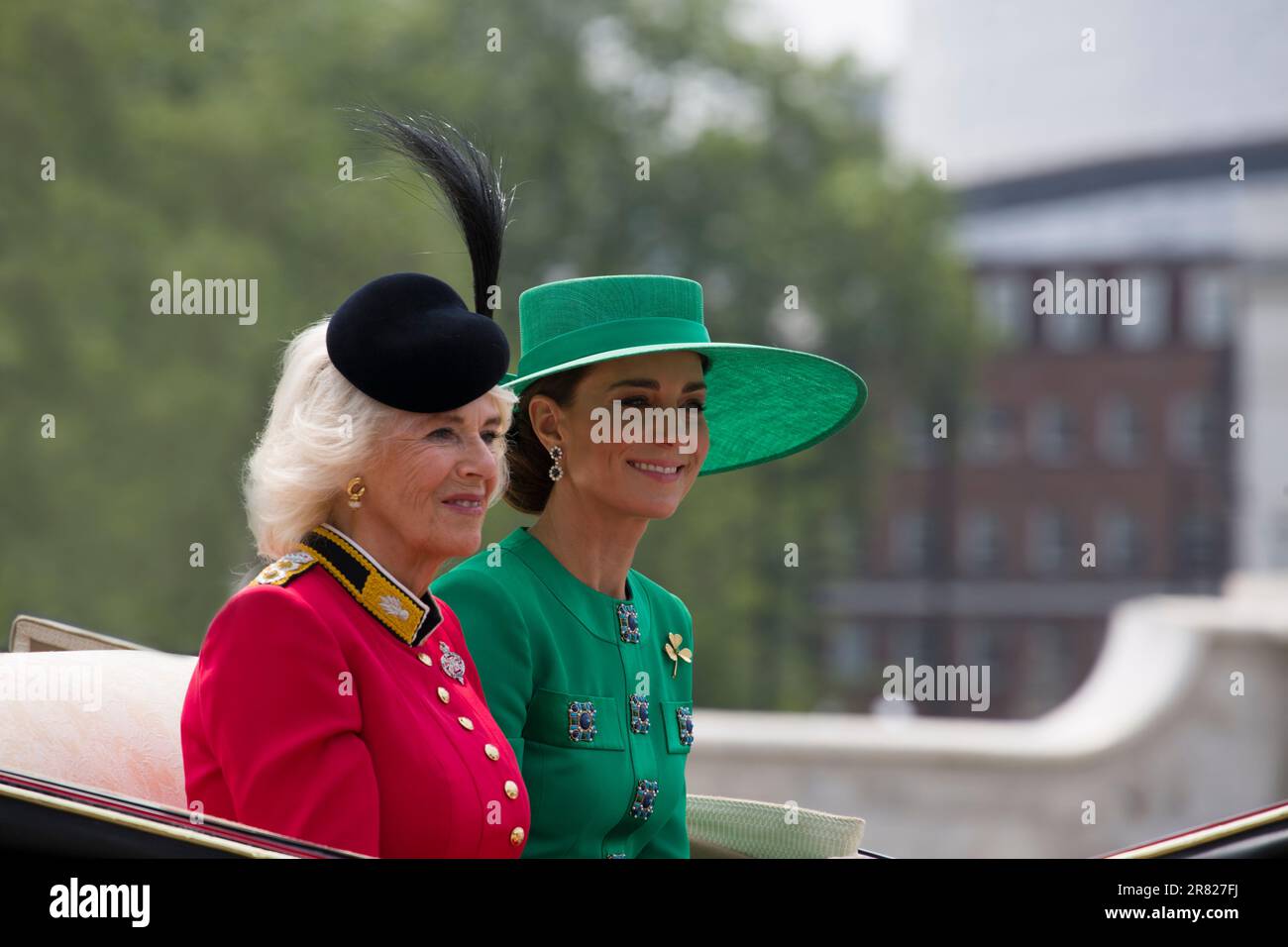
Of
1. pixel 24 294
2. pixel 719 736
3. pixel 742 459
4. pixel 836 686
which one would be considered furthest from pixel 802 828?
pixel 836 686

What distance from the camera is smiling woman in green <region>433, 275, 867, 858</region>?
2.99m

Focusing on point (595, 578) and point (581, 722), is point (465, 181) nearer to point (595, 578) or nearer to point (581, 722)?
point (595, 578)

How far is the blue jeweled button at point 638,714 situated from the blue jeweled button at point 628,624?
11 cm

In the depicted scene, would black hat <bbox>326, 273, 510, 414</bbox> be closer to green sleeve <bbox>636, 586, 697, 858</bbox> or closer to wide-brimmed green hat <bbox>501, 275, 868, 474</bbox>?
wide-brimmed green hat <bbox>501, 275, 868, 474</bbox>

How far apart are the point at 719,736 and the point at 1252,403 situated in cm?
3527

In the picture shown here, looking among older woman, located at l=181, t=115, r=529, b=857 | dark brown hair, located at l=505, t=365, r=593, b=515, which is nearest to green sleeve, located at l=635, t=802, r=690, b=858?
older woman, located at l=181, t=115, r=529, b=857

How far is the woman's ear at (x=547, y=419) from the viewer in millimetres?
3238

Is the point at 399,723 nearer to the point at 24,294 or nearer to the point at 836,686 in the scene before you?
the point at 24,294

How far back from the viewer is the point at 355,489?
8.65 ft

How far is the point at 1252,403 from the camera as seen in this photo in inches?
1647

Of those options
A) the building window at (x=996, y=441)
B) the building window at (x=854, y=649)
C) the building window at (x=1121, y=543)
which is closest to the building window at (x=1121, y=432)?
the building window at (x=1121, y=543)

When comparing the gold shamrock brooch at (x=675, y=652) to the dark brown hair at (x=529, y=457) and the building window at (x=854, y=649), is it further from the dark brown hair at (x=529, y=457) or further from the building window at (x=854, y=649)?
the building window at (x=854, y=649)

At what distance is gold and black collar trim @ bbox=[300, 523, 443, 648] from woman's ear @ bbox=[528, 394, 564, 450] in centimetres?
64

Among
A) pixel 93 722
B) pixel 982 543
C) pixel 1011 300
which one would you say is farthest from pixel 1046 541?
pixel 93 722
